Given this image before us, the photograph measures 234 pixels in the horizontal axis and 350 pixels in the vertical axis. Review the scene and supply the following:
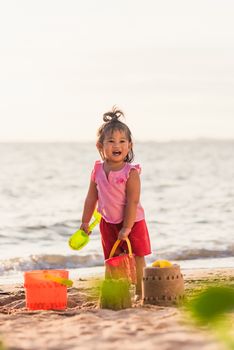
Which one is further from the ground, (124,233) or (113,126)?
(113,126)

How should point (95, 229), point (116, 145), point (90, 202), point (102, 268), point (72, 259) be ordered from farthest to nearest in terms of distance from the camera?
point (95, 229), point (72, 259), point (102, 268), point (90, 202), point (116, 145)

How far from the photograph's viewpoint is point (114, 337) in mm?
2344

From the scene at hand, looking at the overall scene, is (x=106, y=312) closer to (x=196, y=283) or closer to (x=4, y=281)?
(x=196, y=283)

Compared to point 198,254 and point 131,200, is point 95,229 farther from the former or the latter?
point 131,200

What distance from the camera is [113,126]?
4258 millimetres

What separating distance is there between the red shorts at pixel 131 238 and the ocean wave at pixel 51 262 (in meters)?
4.04

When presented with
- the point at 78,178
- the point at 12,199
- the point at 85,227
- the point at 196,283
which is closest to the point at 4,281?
the point at 196,283

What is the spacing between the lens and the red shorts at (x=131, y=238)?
4.28m

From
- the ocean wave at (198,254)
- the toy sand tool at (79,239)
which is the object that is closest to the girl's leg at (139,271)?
the toy sand tool at (79,239)

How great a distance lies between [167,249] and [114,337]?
732 centimetres

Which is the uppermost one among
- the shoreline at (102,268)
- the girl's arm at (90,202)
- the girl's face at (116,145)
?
the girl's face at (116,145)

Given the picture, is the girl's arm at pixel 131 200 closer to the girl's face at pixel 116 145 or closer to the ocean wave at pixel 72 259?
the girl's face at pixel 116 145

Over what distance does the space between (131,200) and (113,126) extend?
→ 21.1 inches

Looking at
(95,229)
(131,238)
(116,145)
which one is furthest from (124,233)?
(95,229)
